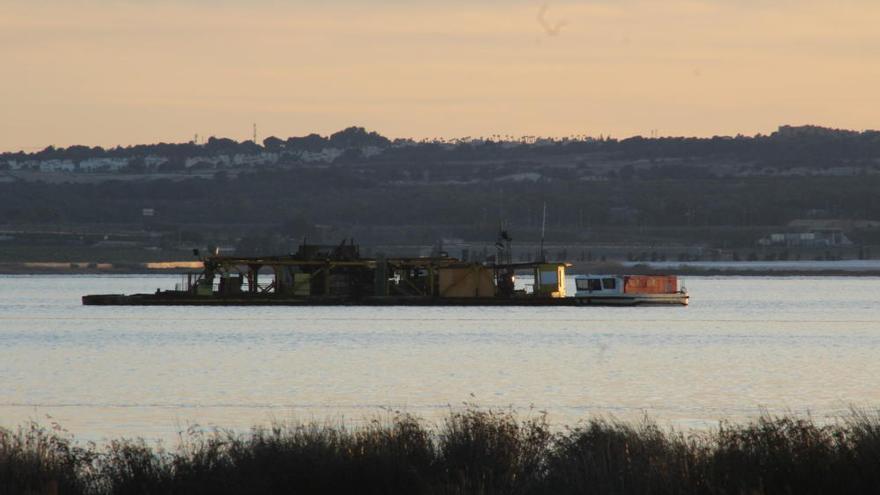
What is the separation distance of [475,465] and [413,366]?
1512 inches

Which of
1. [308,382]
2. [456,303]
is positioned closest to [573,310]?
[456,303]

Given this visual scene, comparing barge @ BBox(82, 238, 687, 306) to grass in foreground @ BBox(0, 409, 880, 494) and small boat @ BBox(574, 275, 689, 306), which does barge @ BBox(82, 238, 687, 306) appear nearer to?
small boat @ BBox(574, 275, 689, 306)

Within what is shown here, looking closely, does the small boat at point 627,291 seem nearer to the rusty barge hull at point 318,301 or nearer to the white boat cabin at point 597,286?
the white boat cabin at point 597,286

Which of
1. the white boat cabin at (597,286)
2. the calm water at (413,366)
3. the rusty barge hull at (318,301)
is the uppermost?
the white boat cabin at (597,286)

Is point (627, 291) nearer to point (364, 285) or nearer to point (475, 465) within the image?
point (364, 285)

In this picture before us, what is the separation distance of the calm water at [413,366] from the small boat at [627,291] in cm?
1131

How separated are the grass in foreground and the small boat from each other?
340 feet

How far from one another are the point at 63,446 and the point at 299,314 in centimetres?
9489

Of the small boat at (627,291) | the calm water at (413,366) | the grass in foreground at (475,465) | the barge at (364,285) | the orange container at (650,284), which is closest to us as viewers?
the grass in foreground at (475,465)

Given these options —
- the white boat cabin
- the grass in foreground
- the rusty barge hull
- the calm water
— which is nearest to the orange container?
the white boat cabin

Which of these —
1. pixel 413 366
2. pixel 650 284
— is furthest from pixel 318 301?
pixel 413 366

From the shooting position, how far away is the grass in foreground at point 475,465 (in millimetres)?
30562

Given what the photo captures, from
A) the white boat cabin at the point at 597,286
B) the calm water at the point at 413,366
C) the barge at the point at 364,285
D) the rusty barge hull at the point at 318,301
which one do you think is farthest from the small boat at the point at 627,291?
the calm water at the point at 413,366

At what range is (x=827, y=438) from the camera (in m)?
32.2
